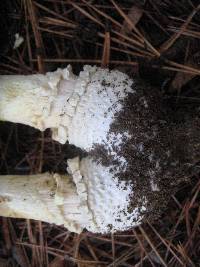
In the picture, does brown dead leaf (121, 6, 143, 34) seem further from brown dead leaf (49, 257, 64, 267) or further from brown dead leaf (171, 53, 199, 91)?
brown dead leaf (49, 257, 64, 267)

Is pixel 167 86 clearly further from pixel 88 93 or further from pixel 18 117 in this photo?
pixel 18 117

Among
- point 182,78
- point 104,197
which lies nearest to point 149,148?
point 104,197

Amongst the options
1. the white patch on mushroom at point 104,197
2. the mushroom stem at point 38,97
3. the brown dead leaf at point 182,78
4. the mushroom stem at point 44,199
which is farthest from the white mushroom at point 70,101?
the brown dead leaf at point 182,78

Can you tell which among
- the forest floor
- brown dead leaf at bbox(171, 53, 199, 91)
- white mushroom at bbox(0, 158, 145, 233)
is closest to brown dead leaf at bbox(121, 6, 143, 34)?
the forest floor

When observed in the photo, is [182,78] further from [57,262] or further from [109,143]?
[57,262]

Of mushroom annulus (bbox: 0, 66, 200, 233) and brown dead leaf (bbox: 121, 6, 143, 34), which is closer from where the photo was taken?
mushroom annulus (bbox: 0, 66, 200, 233)

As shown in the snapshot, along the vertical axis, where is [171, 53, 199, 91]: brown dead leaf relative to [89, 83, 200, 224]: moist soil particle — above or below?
above

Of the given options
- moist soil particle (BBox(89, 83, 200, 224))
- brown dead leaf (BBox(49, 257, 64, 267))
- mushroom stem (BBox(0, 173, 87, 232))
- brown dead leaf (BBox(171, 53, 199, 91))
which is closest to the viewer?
moist soil particle (BBox(89, 83, 200, 224))

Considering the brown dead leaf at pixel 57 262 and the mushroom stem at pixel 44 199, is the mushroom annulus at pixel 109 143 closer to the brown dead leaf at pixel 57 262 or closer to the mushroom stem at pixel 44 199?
the mushroom stem at pixel 44 199
